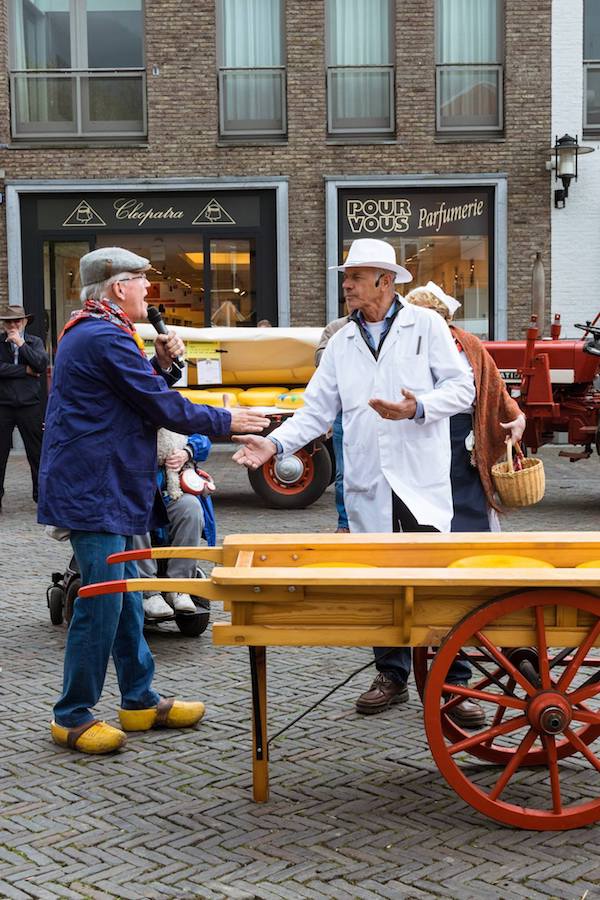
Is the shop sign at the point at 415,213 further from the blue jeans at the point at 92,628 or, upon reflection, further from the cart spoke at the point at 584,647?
the cart spoke at the point at 584,647

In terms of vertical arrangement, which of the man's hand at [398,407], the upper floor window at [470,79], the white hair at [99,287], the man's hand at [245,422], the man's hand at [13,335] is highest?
the upper floor window at [470,79]

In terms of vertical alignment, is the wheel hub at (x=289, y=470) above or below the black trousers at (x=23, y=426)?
below

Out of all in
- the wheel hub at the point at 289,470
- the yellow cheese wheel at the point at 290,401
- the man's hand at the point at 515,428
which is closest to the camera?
the man's hand at the point at 515,428

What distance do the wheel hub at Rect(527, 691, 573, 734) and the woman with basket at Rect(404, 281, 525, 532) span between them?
185 cm

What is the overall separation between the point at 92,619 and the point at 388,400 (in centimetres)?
141

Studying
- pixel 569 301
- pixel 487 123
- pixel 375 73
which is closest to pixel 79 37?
pixel 375 73

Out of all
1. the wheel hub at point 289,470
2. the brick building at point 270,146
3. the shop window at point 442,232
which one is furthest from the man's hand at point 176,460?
the shop window at point 442,232

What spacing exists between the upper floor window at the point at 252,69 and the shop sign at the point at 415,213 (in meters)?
1.62

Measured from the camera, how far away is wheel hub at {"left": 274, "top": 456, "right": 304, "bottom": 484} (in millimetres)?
11477

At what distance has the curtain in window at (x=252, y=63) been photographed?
1828 cm

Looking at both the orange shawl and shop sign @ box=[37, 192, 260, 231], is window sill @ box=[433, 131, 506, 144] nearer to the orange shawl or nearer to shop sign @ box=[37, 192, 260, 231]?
shop sign @ box=[37, 192, 260, 231]

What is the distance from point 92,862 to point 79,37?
16.7m

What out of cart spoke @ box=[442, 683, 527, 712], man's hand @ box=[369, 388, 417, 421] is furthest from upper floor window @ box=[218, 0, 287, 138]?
cart spoke @ box=[442, 683, 527, 712]

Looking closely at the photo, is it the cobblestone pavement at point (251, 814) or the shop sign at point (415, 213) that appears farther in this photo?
the shop sign at point (415, 213)
